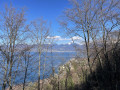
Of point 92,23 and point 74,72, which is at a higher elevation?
point 92,23

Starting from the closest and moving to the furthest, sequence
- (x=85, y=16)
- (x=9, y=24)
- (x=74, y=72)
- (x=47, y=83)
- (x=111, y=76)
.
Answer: (x=9, y=24), (x=85, y=16), (x=111, y=76), (x=47, y=83), (x=74, y=72)

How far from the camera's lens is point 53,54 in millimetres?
11625

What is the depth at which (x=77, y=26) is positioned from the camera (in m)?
5.89

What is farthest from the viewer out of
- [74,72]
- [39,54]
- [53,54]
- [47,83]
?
[74,72]

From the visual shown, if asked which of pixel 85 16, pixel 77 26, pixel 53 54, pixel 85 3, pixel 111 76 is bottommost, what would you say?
pixel 111 76

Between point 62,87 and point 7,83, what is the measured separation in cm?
910

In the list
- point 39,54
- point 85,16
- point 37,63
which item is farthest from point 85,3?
point 37,63

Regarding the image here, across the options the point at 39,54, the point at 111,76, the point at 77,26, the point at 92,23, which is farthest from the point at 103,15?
the point at 39,54

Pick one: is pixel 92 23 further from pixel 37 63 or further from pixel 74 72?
pixel 74 72

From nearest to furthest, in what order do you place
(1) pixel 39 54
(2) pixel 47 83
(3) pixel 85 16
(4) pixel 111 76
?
(3) pixel 85 16 < (4) pixel 111 76 < (1) pixel 39 54 < (2) pixel 47 83

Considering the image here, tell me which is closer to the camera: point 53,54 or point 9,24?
point 9,24

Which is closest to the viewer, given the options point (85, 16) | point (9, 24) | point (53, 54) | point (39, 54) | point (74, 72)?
point (9, 24)

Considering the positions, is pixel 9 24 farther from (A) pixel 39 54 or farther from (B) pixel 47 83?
(B) pixel 47 83

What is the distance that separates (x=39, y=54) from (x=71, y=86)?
6924 mm
